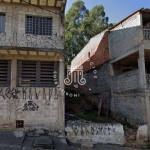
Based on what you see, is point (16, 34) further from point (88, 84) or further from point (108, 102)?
point (88, 84)

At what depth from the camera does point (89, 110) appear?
598 inches

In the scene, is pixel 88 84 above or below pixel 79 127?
above

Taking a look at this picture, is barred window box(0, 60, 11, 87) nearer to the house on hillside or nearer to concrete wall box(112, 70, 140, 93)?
concrete wall box(112, 70, 140, 93)

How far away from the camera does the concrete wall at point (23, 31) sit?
9.76 metres

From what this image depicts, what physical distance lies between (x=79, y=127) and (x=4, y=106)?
3982 mm

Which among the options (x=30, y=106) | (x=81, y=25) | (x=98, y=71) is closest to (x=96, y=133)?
(x=30, y=106)

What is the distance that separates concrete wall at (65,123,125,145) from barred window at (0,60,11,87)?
396cm

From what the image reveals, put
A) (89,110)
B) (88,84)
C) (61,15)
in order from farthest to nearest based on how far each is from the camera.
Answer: (88,84), (89,110), (61,15)

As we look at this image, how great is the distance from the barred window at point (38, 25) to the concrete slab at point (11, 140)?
5283 mm

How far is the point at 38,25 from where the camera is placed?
33.9 feet

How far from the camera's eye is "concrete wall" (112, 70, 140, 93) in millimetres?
11551

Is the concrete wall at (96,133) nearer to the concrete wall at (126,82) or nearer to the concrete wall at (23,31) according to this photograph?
the concrete wall at (126,82)

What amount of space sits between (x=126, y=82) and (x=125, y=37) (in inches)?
124

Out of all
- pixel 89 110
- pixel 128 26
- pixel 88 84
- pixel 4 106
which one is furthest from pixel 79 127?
pixel 88 84
